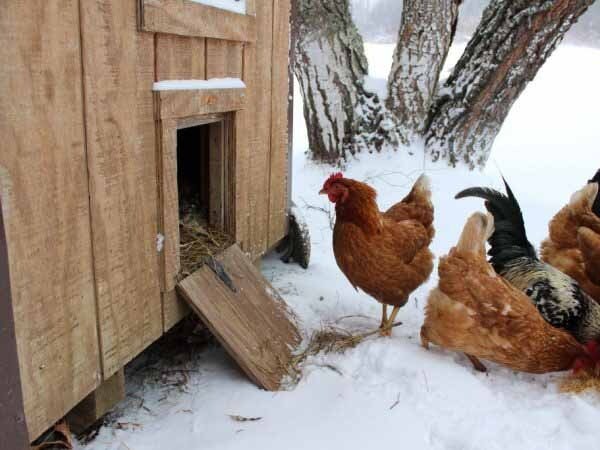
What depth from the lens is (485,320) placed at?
2.54 m

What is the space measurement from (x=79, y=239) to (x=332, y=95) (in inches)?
158

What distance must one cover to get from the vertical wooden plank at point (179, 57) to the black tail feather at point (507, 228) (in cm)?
194

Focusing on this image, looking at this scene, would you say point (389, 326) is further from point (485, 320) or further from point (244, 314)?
point (244, 314)

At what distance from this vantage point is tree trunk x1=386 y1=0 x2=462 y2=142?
5.11m

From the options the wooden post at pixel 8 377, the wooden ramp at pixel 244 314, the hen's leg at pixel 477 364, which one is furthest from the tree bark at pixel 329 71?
the wooden post at pixel 8 377

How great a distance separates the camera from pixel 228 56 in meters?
2.51

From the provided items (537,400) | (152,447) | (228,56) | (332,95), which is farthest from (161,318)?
(332,95)

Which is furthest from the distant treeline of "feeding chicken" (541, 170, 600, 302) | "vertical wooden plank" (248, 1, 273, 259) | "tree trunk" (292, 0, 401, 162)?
"vertical wooden plank" (248, 1, 273, 259)

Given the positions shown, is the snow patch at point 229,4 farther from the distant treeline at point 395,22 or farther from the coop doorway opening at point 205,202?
the distant treeline at point 395,22

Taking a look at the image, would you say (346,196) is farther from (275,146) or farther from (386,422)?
(386,422)

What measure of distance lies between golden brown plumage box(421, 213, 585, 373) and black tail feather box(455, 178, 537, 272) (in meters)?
0.74

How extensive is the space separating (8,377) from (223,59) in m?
1.66

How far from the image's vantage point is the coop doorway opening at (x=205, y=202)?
8.52 feet

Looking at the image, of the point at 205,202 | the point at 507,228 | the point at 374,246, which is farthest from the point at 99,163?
the point at 507,228
